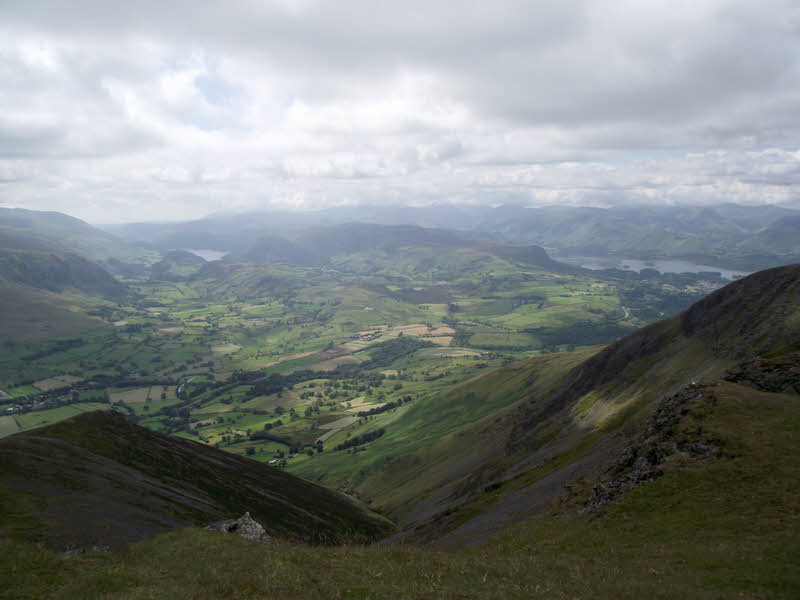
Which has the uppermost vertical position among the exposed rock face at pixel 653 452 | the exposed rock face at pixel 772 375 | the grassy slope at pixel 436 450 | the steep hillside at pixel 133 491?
the exposed rock face at pixel 772 375

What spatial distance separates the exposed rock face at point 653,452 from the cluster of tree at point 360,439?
6131 inches

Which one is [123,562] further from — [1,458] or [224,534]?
[1,458]

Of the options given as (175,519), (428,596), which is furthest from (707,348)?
(175,519)

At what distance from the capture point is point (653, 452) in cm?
4347

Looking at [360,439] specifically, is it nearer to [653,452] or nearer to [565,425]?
[565,425]

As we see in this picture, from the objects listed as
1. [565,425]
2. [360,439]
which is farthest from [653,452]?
[360,439]

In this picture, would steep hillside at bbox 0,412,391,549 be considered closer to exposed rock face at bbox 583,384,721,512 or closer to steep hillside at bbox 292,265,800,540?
steep hillside at bbox 292,265,800,540

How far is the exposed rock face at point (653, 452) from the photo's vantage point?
40562 millimetres

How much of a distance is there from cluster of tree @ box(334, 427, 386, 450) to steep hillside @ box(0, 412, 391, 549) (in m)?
81.5

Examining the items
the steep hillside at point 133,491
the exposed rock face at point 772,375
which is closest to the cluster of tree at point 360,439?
the steep hillside at point 133,491

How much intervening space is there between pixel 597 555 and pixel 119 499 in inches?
1999

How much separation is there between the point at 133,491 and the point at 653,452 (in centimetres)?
6123

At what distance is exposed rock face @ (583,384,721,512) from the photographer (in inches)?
1597

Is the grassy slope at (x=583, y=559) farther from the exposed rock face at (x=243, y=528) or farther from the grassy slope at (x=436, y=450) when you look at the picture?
the grassy slope at (x=436, y=450)
